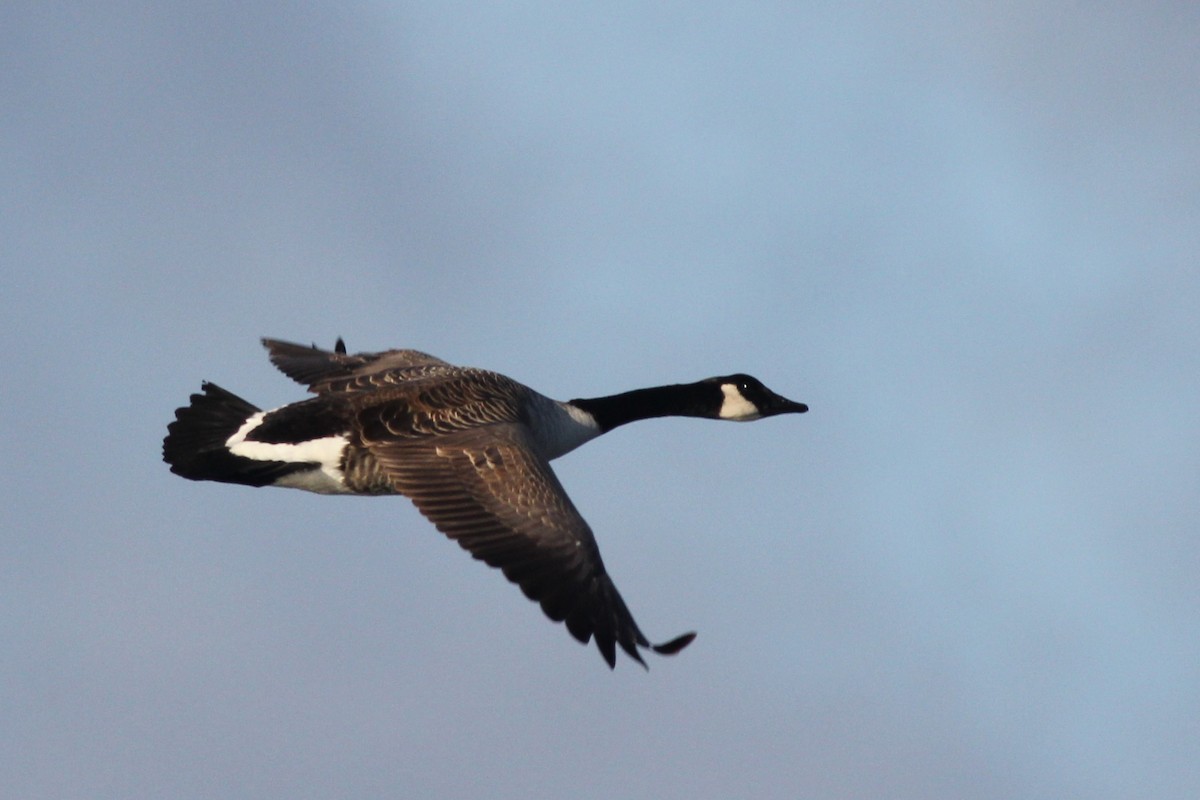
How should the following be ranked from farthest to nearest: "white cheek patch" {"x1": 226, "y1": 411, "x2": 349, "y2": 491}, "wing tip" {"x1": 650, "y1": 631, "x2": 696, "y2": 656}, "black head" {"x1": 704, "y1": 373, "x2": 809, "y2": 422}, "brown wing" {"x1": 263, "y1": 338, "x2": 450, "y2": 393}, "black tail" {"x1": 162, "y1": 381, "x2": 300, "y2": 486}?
1. "black head" {"x1": 704, "y1": 373, "x2": 809, "y2": 422}
2. "brown wing" {"x1": 263, "y1": 338, "x2": 450, "y2": 393}
3. "black tail" {"x1": 162, "y1": 381, "x2": 300, "y2": 486}
4. "white cheek patch" {"x1": 226, "y1": 411, "x2": 349, "y2": 491}
5. "wing tip" {"x1": 650, "y1": 631, "x2": 696, "y2": 656}

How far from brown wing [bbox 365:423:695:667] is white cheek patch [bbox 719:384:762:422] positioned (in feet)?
14.1

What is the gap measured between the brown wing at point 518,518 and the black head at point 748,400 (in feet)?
14.1

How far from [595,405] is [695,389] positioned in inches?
61.3

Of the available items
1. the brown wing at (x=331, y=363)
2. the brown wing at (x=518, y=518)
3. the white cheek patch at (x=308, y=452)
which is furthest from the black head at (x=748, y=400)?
the white cheek patch at (x=308, y=452)

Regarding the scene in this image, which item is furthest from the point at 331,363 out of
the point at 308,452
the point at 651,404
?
the point at 651,404

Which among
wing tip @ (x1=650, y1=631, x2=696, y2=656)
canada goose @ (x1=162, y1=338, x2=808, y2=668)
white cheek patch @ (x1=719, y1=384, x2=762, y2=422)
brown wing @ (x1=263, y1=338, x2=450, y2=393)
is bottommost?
wing tip @ (x1=650, y1=631, x2=696, y2=656)

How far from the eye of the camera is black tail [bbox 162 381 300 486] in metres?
15.0

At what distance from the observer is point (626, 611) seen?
1277cm

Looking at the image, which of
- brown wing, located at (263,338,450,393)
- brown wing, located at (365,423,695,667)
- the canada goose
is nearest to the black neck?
the canada goose

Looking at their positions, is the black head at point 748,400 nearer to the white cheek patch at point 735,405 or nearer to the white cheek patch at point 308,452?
the white cheek patch at point 735,405

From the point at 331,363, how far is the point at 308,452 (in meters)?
2.79

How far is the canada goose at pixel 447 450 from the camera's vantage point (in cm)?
1285

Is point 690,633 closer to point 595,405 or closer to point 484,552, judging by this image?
point 484,552

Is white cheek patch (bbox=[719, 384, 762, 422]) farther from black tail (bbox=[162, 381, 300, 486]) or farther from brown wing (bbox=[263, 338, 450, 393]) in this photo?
black tail (bbox=[162, 381, 300, 486])
